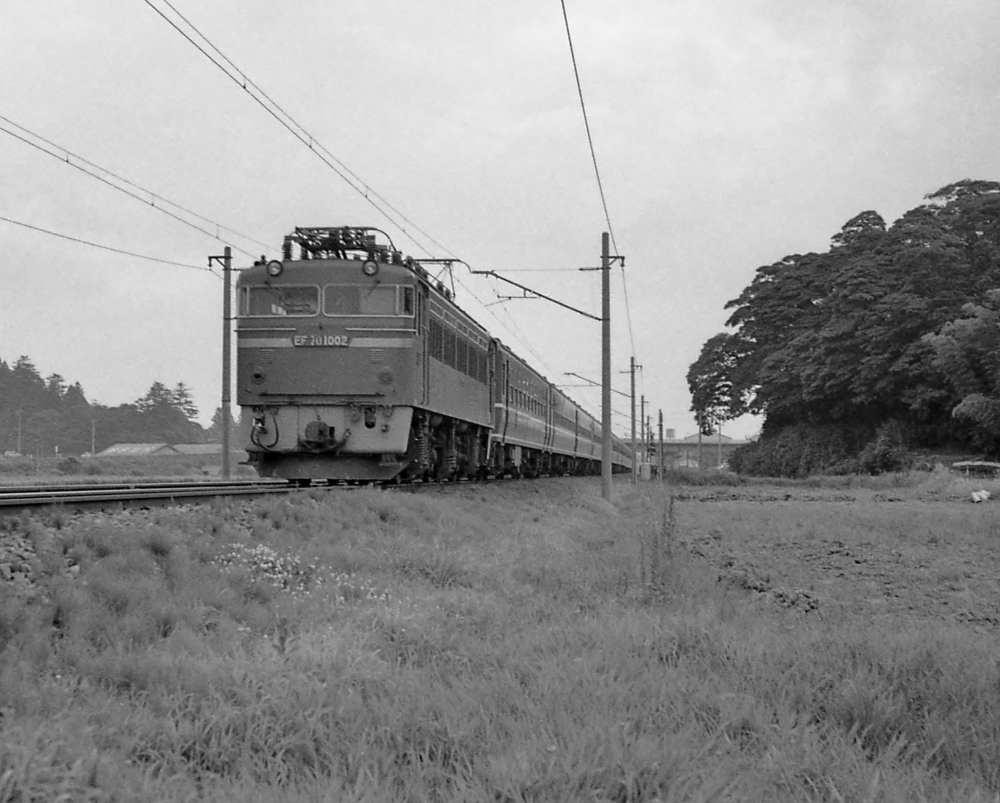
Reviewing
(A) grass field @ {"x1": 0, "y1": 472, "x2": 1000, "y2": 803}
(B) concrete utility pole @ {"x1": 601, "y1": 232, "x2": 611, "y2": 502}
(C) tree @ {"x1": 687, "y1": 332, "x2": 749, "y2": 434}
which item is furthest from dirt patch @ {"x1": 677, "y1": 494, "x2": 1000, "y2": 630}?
(C) tree @ {"x1": 687, "y1": 332, "x2": 749, "y2": 434}

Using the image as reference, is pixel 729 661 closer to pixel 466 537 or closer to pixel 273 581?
pixel 273 581

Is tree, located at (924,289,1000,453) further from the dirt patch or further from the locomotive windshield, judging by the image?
the locomotive windshield

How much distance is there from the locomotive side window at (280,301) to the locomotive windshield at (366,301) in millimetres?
252

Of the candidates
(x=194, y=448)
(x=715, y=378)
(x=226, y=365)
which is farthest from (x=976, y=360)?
(x=194, y=448)

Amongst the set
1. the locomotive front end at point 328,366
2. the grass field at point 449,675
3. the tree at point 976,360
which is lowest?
the grass field at point 449,675

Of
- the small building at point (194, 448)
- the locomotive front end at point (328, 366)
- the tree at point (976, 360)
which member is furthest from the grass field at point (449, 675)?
the small building at point (194, 448)

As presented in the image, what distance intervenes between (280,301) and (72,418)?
71809mm

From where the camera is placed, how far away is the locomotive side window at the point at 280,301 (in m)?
17.0

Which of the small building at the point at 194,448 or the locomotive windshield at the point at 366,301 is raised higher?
the locomotive windshield at the point at 366,301

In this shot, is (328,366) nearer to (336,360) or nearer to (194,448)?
(336,360)

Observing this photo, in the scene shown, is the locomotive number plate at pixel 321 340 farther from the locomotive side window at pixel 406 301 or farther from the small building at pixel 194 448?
the small building at pixel 194 448

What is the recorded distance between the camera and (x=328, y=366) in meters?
16.7

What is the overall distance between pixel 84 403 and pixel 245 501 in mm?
82782

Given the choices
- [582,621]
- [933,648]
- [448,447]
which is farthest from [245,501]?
[448,447]
